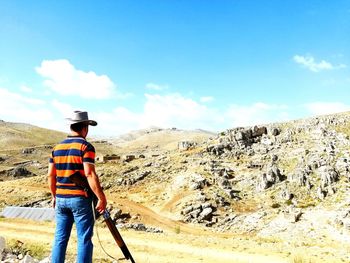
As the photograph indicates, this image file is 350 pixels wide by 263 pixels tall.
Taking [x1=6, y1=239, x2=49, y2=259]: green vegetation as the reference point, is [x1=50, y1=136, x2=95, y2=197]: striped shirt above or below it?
above

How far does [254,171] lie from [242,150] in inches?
362

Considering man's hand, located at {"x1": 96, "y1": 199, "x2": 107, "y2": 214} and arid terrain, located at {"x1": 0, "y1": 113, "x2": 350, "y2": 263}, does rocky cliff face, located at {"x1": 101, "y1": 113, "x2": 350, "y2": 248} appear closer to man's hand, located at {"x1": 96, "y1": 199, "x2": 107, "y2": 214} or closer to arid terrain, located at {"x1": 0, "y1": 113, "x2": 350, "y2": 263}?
arid terrain, located at {"x1": 0, "y1": 113, "x2": 350, "y2": 263}

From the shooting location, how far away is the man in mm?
7133

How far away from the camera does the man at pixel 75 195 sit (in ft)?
23.4

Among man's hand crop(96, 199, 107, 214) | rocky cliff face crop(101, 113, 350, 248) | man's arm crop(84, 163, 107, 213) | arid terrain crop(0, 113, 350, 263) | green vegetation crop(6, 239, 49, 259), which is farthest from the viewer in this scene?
rocky cliff face crop(101, 113, 350, 248)

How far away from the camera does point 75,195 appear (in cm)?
725

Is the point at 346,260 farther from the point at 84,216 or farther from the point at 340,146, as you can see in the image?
the point at 340,146

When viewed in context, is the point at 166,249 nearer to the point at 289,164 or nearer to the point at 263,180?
the point at 263,180

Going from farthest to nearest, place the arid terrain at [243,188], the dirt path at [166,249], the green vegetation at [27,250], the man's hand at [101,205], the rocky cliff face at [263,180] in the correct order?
the rocky cliff face at [263,180] → the arid terrain at [243,188] → the dirt path at [166,249] → the green vegetation at [27,250] → the man's hand at [101,205]

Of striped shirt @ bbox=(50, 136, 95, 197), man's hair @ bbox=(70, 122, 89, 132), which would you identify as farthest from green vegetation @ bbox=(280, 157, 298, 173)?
striped shirt @ bbox=(50, 136, 95, 197)

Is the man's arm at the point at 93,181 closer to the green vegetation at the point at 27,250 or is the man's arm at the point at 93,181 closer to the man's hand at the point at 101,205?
the man's hand at the point at 101,205

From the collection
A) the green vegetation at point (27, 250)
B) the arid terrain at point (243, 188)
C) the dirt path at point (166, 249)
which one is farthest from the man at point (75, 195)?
the arid terrain at point (243, 188)

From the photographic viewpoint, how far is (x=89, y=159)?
7.12m

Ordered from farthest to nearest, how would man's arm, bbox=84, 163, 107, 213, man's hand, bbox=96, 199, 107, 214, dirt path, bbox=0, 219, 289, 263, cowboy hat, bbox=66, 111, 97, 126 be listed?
dirt path, bbox=0, 219, 289, 263, cowboy hat, bbox=66, 111, 97, 126, man's hand, bbox=96, 199, 107, 214, man's arm, bbox=84, 163, 107, 213
